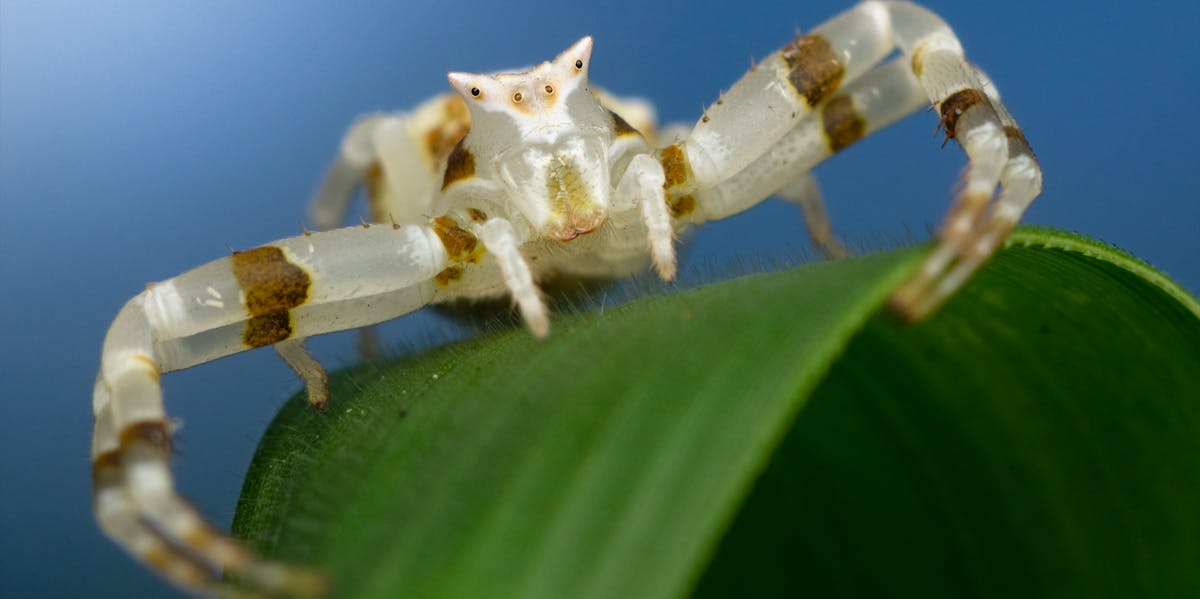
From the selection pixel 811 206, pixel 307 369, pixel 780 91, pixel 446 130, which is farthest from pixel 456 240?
pixel 811 206

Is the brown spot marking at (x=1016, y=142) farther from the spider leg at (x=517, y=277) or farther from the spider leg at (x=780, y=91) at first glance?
the spider leg at (x=517, y=277)

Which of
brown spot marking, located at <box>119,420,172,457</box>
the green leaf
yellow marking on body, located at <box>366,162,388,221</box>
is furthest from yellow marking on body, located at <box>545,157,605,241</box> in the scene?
yellow marking on body, located at <box>366,162,388,221</box>

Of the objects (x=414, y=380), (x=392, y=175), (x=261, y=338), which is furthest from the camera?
(x=392, y=175)

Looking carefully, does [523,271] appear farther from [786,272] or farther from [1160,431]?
[1160,431]

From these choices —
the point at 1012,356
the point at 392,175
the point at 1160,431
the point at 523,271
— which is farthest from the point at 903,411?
the point at 392,175

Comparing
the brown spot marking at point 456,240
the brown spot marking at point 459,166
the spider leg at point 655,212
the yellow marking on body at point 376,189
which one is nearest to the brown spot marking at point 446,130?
the yellow marking on body at point 376,189
